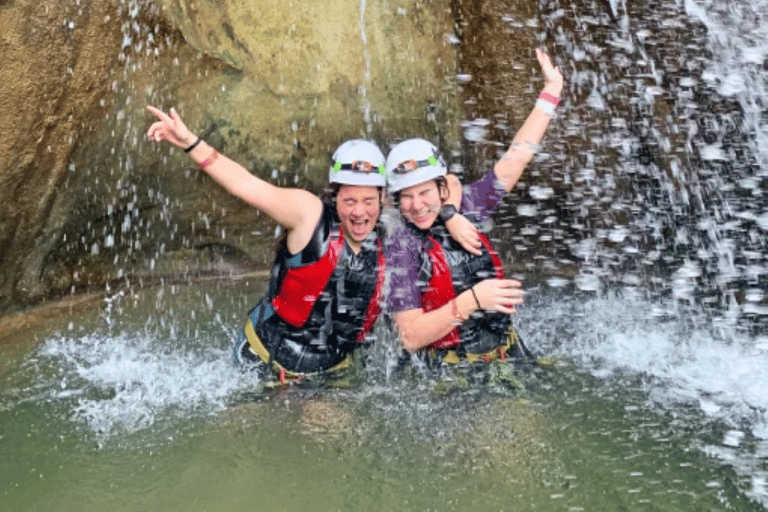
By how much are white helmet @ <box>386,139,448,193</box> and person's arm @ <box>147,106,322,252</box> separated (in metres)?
0.44

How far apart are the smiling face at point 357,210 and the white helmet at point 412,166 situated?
109mm

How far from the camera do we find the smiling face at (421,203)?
3719mm

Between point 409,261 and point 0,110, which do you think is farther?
point 0,110

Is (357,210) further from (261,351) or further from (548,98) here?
(548,98)

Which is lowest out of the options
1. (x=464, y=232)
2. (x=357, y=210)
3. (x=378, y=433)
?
(x=378, y=433)

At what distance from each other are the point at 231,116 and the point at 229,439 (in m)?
2.82

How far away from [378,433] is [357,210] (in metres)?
0.98

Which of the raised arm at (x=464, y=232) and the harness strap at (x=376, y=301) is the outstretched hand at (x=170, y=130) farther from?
the raised arm at (x=464, y=232)

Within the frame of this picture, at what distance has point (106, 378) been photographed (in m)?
3.94

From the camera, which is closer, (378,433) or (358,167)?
(378,433)

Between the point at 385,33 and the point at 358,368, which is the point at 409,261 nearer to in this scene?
the point at 358,368

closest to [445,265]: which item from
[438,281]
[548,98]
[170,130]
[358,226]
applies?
[438,281]

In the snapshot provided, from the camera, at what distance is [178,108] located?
530 cm

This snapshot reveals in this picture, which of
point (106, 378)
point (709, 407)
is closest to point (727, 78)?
point (709, 407)
